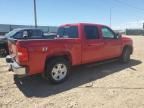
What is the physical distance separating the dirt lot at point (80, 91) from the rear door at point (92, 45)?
62 centimetres

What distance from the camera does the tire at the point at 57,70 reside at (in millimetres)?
5855

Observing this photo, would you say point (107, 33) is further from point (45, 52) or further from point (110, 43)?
point (45, 52)

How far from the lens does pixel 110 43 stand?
8.09m

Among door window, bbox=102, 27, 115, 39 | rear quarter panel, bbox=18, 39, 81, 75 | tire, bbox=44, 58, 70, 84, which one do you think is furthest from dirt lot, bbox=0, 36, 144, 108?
door window, bbox=102, 27, 115, 39

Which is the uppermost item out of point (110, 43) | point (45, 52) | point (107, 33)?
point (107, 33)

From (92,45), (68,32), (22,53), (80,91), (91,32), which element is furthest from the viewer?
(68,32)

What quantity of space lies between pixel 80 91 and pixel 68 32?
9.08ft

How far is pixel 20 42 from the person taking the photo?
5168 mm

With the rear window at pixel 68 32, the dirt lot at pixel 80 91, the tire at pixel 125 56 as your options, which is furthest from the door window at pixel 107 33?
the dirt lot at pixel 80 91

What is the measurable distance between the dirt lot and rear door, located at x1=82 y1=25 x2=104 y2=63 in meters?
0.62

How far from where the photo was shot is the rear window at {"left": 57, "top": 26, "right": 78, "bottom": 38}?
7086 millimetres

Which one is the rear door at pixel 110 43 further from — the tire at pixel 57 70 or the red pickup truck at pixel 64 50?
the tire at pixel 57 70

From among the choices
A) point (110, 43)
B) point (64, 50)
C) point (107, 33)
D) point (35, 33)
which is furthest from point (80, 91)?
point (35, 33)

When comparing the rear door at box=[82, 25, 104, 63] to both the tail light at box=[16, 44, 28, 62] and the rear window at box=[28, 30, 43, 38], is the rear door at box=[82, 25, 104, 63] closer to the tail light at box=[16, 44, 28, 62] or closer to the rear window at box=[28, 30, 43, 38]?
the tail light at box=[16, 44, 28, 62]
